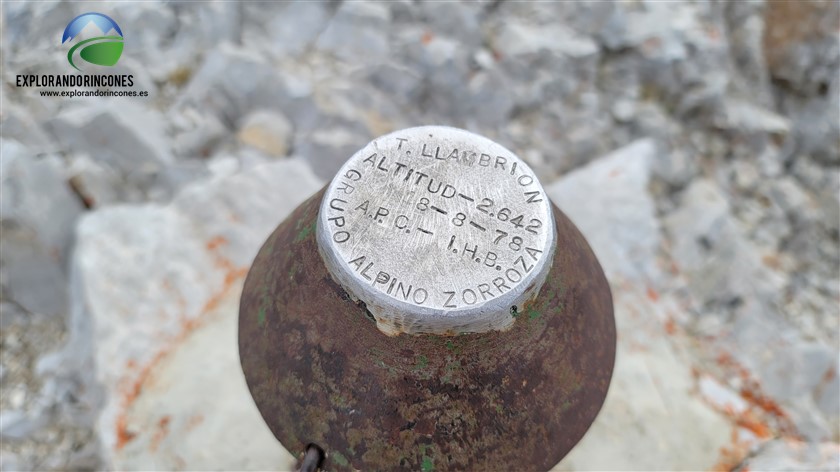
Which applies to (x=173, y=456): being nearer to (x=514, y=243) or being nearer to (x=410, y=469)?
(x=410, y=469)

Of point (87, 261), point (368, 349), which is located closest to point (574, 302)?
point (368, 349)

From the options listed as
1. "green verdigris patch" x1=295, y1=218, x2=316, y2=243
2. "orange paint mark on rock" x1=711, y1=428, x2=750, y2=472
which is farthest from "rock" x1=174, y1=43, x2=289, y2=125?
"orange paint mark on rock" x1=711, y1=428, x2=750, y2=472

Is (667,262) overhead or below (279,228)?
below

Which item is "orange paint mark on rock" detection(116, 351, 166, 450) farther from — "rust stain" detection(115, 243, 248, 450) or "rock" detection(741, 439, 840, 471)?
"rock" detection(741, 439, 840, 471)

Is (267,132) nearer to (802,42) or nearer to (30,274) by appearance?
(30,274)

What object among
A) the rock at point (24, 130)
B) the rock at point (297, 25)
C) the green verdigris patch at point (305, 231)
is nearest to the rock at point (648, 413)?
the green verdigris patch at point (305, 231)

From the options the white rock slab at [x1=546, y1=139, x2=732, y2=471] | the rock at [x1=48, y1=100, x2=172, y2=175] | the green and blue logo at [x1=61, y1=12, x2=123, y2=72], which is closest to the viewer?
the white rock slab at [x1=546, y1=139, x2=732, y2=471]

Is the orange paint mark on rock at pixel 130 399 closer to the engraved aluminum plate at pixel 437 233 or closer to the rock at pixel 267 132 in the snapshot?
the rock at pixel 267 132
